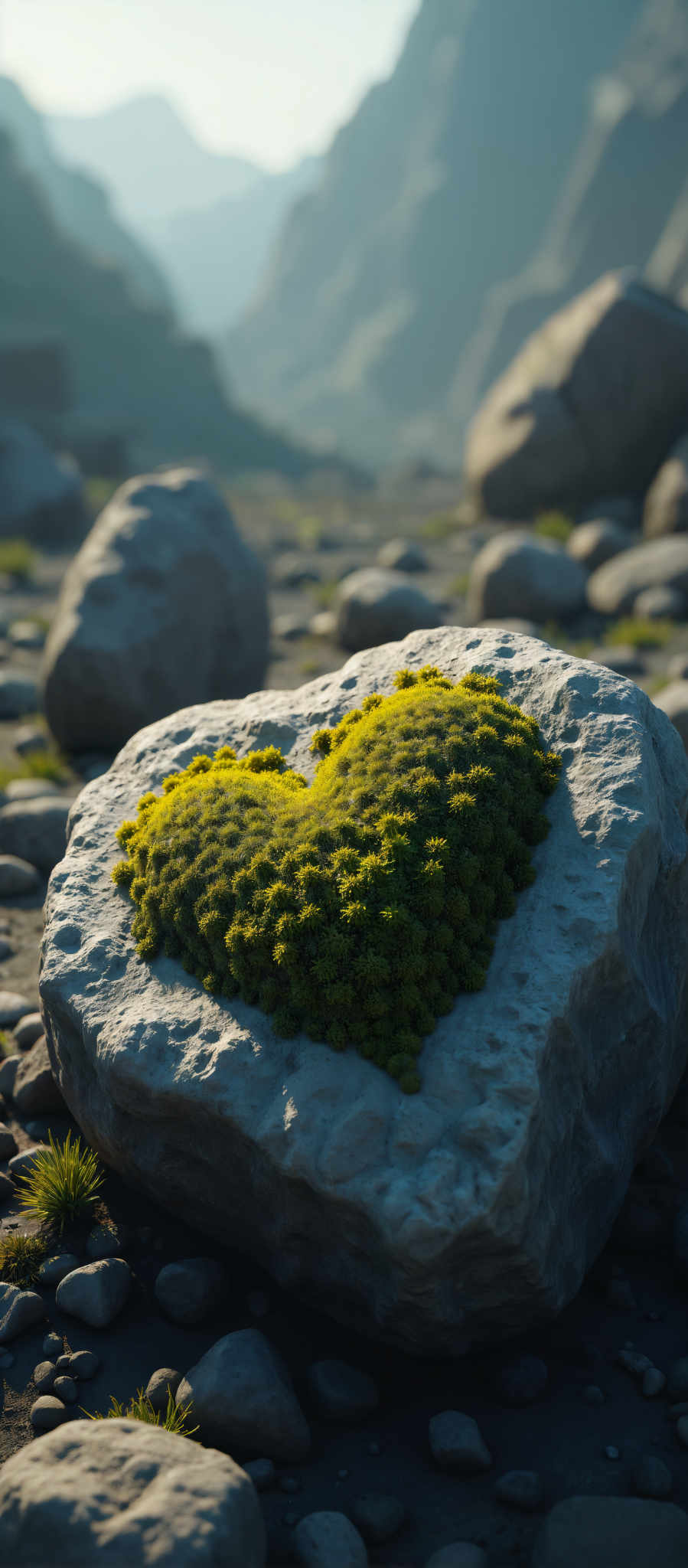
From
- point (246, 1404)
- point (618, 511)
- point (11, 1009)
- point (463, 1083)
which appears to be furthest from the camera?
point (618, 511)

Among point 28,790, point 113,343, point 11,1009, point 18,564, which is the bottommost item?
point 11,1009

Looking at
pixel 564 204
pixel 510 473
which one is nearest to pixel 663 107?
pixel 564 204

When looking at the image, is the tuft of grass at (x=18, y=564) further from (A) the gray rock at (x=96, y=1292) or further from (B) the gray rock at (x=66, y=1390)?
(B) the gray rock at (x=66, y=1390)

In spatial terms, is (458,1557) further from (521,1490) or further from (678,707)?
(678,707)

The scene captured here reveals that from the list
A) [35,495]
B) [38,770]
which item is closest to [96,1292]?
[38,770]

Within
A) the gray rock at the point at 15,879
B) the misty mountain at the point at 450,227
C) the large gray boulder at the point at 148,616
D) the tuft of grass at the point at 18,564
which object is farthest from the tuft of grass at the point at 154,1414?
the misty mountain at the point at 450,227

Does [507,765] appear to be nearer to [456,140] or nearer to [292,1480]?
[292,1480]
